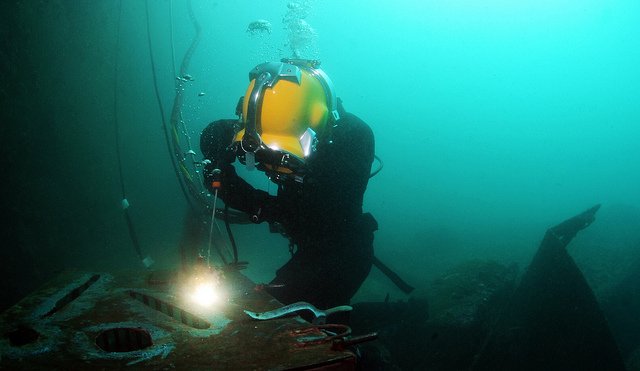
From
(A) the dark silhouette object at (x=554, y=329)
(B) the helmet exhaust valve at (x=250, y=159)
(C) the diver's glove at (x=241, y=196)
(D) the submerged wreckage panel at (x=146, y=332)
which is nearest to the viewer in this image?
(D) the submerged wreckage panel at (x=146, y=332)

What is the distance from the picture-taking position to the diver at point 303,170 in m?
2.72

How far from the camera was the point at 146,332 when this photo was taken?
1.71m

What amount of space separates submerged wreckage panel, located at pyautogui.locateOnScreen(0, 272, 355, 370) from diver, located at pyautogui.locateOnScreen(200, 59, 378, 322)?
0.85 meters

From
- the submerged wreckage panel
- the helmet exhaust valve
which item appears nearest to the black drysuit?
the helmet exhaust valve

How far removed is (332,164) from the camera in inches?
126

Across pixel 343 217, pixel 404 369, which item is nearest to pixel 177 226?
pixel 343 217

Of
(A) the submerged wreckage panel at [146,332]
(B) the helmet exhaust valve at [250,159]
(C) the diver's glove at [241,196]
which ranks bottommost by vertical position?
(A) the submerged wreckage panel at [146,332]

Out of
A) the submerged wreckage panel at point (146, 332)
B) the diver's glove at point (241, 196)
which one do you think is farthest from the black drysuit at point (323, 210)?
the submerged wreckage panel at point (146, 332)

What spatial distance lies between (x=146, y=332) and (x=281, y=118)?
1.67 metres

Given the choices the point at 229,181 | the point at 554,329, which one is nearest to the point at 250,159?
the point at 229,181

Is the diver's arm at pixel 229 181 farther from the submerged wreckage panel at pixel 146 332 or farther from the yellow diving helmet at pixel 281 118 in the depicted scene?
the submerged wreckage panel at pixel 146 332

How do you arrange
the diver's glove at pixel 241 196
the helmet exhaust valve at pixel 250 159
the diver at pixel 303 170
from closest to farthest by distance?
1. the helmet exhaust valve at pixel 250 159
2. the diver at pixel 303 170
3. the diver's glove at pixel 241 196

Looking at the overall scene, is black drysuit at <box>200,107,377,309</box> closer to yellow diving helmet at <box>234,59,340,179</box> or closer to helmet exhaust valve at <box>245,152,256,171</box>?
yellow diving helmet at <box>234,59,340,179</box>

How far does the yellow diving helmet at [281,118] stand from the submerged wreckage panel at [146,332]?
0.97m
